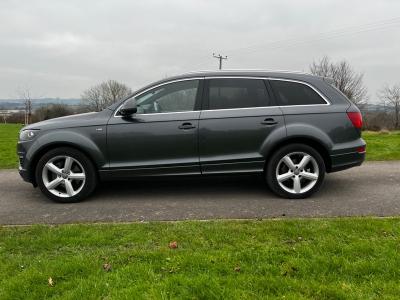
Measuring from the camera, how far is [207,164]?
5598 mm

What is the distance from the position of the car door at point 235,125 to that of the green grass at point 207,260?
128 cm

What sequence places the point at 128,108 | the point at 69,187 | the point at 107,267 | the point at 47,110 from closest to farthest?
the point at 107,267 → the point at 128,108 → the point at 69,187 → the point at 47,110

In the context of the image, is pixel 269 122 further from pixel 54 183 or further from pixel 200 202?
pixel 54 183

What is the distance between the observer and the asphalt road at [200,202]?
16.3ft

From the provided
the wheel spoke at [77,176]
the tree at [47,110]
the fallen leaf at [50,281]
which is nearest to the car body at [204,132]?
the wheel spoke at [77,176]

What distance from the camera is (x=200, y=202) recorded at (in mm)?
A: 5555

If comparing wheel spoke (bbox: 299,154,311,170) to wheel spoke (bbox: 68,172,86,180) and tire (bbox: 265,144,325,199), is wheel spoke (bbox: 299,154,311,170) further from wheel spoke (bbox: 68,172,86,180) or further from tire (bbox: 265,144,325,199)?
wheel spoke (bbox: 68,172,86,180)

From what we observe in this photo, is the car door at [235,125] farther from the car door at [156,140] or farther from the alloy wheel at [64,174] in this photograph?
the alloy wheel at [64,174]

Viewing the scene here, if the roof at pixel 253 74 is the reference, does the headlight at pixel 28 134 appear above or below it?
below

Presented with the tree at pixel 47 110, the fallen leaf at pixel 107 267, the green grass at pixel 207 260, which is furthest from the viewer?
the tree at pixel 47 110

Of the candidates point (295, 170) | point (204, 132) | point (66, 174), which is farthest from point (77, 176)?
point (295, 170)

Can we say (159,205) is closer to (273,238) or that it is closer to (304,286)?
(273,238)

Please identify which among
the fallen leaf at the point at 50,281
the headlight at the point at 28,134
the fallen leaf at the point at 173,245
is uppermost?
the headlight at the point at 28,134

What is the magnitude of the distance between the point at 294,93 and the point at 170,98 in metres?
1.69
